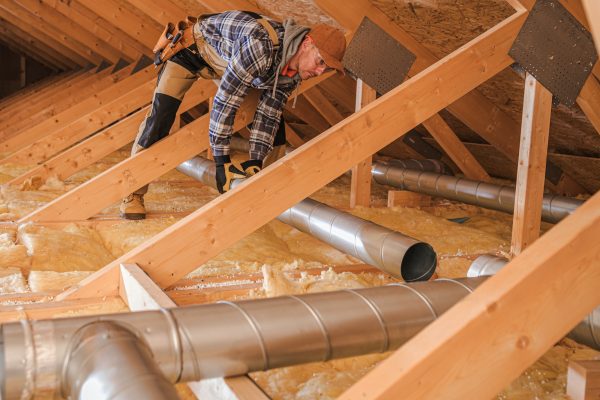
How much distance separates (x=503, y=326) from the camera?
3.84 feet

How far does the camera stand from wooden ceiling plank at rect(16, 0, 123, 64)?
22.5 feet

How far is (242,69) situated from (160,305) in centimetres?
121

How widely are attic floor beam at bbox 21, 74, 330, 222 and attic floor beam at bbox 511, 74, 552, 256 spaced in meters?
1.47

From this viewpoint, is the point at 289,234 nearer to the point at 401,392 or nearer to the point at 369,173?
the point at 369,173

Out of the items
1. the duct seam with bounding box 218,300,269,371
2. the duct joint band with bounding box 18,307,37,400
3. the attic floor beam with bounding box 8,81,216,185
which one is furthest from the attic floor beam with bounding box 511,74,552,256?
the attic floor beam with bounding box 8,81,216,185

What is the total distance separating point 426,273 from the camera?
7.76 ft

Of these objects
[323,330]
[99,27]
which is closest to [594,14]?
[323,330]

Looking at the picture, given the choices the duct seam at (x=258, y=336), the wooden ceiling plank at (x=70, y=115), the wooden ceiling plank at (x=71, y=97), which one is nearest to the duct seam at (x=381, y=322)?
the duct seam at (x=258, y=336)

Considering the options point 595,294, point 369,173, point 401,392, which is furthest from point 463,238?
point 401,392

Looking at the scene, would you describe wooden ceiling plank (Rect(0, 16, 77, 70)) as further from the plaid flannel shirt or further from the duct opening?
the duct opening

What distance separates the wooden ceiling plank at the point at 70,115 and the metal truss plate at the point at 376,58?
3.01 meters

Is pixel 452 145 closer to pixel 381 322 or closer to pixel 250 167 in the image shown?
pixel 250 167

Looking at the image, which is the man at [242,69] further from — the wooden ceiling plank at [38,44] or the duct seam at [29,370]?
the wooden ceiling plank at [38,44]

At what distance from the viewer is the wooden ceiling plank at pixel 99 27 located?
625cm
